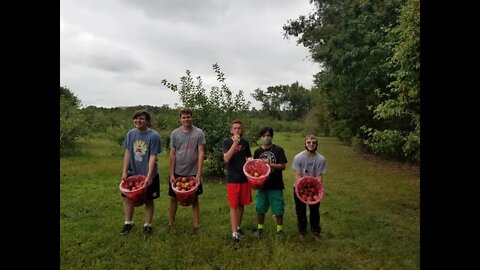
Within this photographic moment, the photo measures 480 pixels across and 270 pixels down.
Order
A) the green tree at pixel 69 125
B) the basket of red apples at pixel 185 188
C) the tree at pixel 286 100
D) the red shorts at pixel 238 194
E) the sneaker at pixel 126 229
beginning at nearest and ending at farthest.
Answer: the basket of red apples at pixel 185 188 < the red shorts at pixel 238 194 < the sneaker at pixel 126 229 < the green tree at pixel 69 125 < the tree at pixel 286 100

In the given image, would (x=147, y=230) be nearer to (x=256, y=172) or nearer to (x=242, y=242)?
(x=242, y=242)

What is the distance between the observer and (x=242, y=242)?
5273 millimetres

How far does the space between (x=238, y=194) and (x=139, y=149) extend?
1.70 meters

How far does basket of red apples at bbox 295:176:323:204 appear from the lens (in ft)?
17.2

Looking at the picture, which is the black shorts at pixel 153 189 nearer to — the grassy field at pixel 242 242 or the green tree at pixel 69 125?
the grassy field at pixel 242 242

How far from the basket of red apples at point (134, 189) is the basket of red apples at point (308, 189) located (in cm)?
232

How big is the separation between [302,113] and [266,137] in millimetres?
60778

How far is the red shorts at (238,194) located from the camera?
5.32 m

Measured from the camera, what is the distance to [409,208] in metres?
8.18

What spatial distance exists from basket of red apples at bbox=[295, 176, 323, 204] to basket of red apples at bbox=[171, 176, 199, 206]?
5.12 ft

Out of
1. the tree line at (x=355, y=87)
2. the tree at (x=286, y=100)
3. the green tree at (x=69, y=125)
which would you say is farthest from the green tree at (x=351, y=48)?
the tree at (x=286, y=100)

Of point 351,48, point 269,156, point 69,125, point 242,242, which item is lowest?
point 242,242

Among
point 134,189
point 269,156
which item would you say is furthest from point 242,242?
point 134,189
